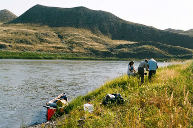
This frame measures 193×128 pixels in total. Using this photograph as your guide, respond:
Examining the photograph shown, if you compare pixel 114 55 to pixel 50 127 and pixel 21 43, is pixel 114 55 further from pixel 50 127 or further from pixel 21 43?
pixel 50 127

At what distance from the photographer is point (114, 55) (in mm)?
131125

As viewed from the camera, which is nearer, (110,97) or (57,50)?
(110,97)

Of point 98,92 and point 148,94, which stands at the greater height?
point 148,94

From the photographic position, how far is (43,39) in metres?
150

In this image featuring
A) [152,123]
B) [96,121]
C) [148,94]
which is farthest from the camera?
[148,94]

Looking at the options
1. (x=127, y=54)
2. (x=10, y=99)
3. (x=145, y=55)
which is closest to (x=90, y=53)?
(x=127, y=54)

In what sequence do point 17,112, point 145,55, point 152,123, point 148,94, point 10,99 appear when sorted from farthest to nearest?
point 145,55 → point 10,99 → point 17,112 → point 148,94 → point 152,123

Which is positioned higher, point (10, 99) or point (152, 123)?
point (152, 123)

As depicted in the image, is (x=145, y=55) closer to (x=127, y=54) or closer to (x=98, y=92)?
A: (x=127, y=54)

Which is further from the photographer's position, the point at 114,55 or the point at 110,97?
the point at 114,55

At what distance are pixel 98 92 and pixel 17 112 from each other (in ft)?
18.3

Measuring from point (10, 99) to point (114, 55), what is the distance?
11449cm

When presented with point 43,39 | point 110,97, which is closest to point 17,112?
point 110,97

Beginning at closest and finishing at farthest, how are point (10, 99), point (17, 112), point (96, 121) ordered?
1. point (96, 121)
2. point (17, 112)
3. point (10, 99)
